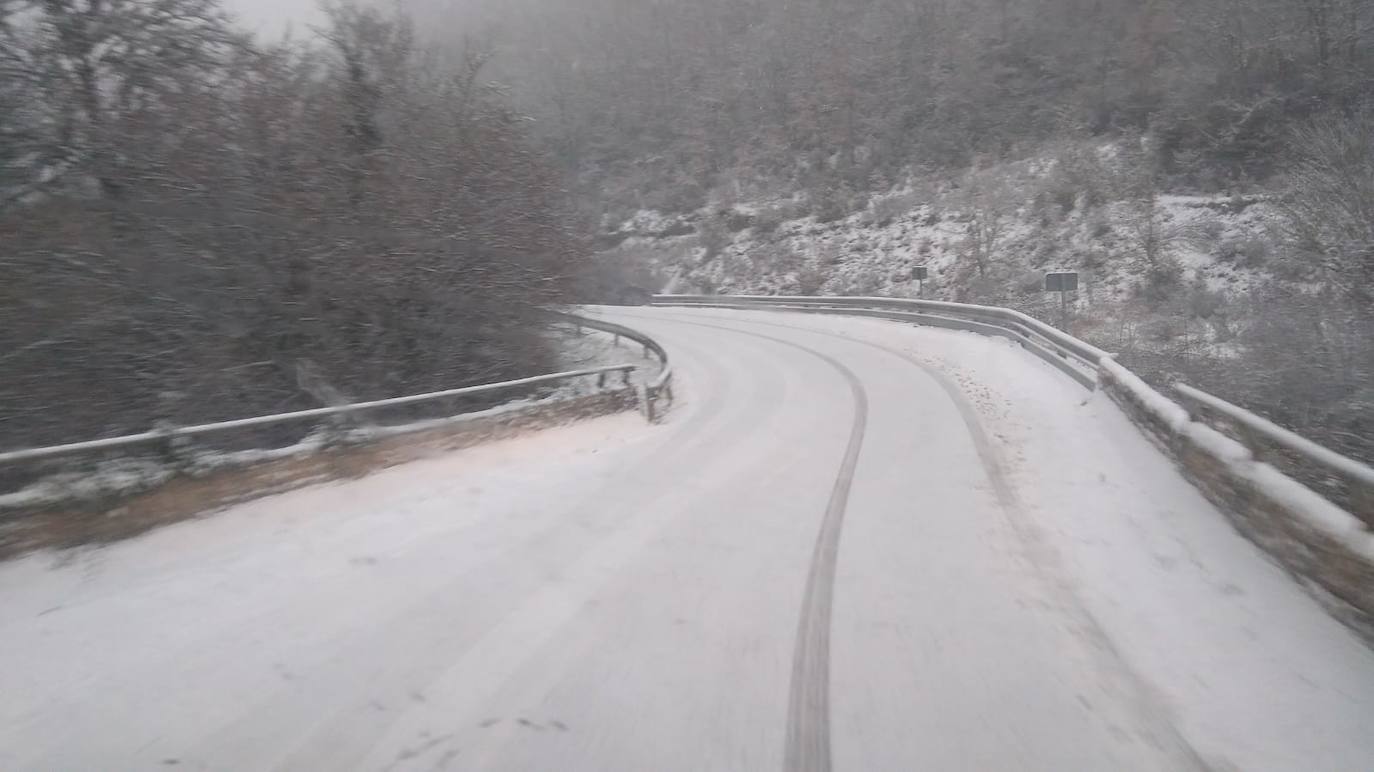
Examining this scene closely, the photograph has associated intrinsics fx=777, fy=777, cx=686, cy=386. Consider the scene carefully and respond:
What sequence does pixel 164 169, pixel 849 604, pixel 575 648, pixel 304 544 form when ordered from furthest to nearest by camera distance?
pixel 164 169, pixel 304 544, pixel 849 604, pixel 575 648

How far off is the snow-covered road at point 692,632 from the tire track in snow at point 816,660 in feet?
0.07

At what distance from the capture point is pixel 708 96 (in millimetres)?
59594

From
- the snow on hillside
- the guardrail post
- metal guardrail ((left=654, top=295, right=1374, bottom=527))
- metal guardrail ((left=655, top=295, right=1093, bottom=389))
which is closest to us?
metal guardrail ((left=654, top=295, right=1374, bottom=527))

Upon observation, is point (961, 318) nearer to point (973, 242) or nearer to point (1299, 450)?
point (973, 242)

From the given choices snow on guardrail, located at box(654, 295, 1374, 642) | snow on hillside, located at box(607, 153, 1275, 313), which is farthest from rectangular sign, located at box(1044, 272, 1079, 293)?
snow on guardrail, located at box(654, 295, 1374, 642)

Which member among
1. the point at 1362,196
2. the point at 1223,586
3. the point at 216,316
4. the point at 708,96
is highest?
the point at 708,96

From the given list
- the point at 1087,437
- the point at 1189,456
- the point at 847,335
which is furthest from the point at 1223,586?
the point at 847,335

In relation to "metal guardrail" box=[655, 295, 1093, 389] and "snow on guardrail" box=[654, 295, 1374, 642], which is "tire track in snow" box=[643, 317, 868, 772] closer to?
"snow on guardrail" box=[654, 295, 1374, 642]

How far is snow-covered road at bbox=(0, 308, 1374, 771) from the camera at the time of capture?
11.5 feet

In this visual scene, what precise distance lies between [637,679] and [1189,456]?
18.9 feet

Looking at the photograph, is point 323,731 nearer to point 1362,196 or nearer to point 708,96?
point 1362,196

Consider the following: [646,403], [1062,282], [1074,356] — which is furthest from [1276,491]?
[1062,282]

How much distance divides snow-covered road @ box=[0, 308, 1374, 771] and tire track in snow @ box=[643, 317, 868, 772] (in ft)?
0.07

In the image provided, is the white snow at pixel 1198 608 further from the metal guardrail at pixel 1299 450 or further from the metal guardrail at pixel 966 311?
the metal guardrail at pixel 966 311
